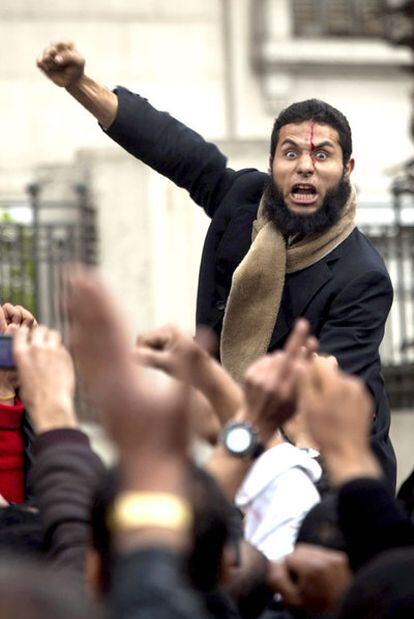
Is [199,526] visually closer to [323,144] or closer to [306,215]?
[306,215]

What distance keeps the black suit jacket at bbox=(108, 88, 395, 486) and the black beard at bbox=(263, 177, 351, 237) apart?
0.26ft

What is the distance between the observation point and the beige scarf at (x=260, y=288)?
5969mm

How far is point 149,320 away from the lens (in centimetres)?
1219

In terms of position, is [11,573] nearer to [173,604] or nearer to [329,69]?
[173,604]

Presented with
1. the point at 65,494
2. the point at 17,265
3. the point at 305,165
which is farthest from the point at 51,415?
the point at 17,265

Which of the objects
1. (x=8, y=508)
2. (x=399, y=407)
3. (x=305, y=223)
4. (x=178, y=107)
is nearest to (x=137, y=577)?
(x=8, y=508)

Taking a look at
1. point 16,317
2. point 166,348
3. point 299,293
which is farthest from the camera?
point 299,293

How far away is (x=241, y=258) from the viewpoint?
616 centimetres

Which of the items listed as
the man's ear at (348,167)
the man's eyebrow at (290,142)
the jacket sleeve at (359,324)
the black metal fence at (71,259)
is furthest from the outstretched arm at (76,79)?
the black metal fence at (71,259)

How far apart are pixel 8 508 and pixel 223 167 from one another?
265 centimetres

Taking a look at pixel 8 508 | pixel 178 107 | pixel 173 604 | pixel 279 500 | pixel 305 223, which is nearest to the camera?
pixel 173 604

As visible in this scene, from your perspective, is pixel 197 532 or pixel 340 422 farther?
pixel 340 422

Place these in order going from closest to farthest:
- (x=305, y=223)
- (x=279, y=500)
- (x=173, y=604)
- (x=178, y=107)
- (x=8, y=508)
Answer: (x=173, y=604) → (x=8, y=508) → (x=279, y=500) → (x=305, y=223) → (x=178, y=107)

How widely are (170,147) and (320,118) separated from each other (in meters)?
0.46
